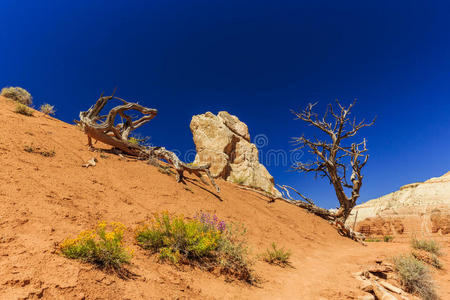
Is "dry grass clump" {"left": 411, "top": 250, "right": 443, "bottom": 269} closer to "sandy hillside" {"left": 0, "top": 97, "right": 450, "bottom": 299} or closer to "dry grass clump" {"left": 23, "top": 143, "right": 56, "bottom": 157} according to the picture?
"sandy hillside" {"left": 0, "top": 97, "right": 450, "bottom": 299}

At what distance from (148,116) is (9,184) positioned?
22.5 ft

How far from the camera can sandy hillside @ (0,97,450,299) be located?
2180mm

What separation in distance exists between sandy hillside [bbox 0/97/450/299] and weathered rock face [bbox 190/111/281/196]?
505 inches

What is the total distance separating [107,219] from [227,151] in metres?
18.9


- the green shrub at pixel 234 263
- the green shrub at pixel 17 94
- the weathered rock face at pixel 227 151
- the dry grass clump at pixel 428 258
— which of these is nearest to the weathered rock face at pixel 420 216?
the weathered rock face at pixel 227 151

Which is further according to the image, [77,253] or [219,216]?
[219,216]

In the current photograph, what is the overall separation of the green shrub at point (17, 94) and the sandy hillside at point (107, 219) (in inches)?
264

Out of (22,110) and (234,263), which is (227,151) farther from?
(234,263)

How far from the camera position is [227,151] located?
22656mm

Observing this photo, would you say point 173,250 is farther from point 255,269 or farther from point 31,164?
point 31,164

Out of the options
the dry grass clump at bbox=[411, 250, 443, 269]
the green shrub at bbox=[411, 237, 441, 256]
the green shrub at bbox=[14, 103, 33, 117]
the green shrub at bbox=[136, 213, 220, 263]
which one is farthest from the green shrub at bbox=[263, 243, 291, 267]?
the green shrub at bbox=[14, 103, 33, 117]

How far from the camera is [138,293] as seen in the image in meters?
2.40

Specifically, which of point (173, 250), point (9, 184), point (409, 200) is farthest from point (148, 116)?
point (409, 200)

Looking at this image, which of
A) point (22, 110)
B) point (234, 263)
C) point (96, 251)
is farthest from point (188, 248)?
point (22, 110)
